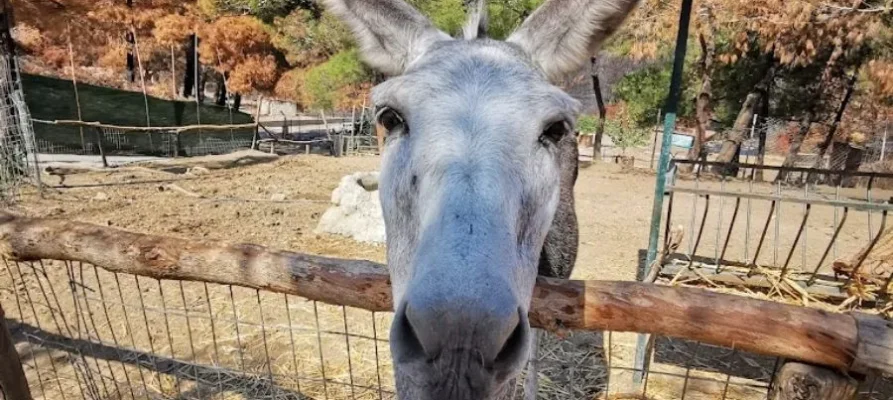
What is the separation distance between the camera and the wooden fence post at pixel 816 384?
1.83m

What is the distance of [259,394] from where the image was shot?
14.1ft

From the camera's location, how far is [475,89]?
179 cm

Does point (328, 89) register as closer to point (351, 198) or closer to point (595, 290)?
point (351, 198)

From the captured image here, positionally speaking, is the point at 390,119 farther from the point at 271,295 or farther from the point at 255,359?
the point at 271,295

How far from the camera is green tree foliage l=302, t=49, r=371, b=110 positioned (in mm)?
18953

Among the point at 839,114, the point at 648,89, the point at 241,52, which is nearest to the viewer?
the point at 839,114

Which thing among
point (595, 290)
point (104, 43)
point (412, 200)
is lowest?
point (595, 290)

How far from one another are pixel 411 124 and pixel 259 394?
344 cm

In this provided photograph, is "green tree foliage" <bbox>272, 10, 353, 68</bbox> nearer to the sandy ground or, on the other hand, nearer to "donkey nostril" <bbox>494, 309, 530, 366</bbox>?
the sandy ground

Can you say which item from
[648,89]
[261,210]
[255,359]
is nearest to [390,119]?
[255,359]

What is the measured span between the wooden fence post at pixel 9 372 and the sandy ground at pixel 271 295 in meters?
0.46

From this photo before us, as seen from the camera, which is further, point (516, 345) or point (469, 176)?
point (469, 176)

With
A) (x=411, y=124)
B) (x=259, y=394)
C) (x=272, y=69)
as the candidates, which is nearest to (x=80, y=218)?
(x=259, y=394)

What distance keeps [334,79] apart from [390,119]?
18.4 m
